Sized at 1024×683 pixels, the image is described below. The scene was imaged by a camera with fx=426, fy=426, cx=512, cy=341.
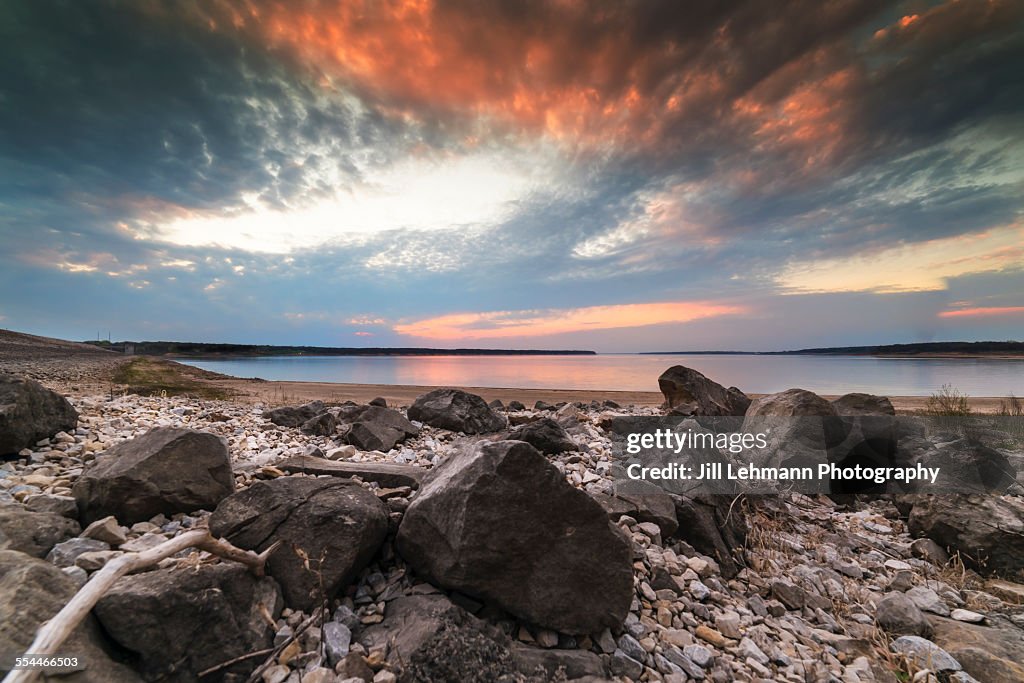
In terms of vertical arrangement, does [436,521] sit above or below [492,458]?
below

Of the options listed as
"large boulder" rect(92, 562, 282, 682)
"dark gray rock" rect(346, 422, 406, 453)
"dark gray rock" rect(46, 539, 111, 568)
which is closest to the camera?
"large boulder" rect(92, 562, 282, 682)

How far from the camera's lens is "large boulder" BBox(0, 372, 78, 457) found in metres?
4.77

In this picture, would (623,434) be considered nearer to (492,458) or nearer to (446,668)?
(492,458)

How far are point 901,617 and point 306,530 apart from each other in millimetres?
5710

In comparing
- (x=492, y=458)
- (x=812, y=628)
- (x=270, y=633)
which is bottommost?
(x=812, y=628)

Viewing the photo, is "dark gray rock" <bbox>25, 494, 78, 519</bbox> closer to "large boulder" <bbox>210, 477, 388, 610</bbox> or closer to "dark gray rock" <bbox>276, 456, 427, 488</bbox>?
"large boulder" <bbox>210, 477, 388, 610</bbox>

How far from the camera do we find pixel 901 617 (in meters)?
4.24

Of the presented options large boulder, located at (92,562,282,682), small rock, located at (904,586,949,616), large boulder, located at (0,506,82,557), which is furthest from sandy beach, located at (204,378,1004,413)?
large boulder, located at (92,562,282,682)

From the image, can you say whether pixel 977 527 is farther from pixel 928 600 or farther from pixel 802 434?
pixel 802 434

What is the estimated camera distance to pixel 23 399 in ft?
16.6

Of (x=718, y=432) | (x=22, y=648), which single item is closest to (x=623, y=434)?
(x=718, y=432)

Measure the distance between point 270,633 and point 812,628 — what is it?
4.84 m

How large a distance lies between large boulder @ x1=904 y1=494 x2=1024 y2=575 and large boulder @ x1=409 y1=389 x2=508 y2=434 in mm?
7168

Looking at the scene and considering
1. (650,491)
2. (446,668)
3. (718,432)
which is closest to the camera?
(446,668)
